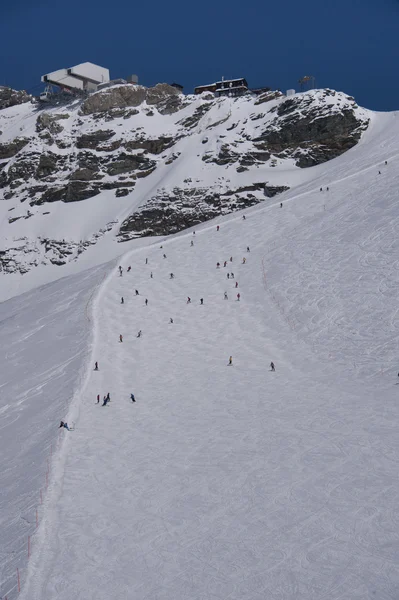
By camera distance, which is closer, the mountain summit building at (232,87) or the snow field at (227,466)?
the snow field at (227,466)

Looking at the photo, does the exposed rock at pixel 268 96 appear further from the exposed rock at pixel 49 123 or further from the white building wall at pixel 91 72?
the white building wall at pixel 91 72

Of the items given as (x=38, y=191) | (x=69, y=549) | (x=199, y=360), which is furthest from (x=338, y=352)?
(x=38, y=191)

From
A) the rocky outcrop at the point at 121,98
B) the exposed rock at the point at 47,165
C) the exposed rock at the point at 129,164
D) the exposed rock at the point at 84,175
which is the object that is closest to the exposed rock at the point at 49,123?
the rocky outcrop at the point at 121,98

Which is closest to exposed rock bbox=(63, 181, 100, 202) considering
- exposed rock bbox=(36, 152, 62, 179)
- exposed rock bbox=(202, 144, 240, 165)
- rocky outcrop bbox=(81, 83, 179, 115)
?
exposed rock bbox=(36, 152, 62, 179)

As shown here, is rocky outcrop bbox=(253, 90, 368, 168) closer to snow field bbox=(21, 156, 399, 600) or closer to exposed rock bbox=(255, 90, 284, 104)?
exposed rock bbox=(255, 90, 284, 104)

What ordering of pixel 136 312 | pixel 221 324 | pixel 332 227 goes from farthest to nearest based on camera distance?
pixel 332 227
pixel 136 312
pixel 221 324

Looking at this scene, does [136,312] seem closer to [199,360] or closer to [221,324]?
[221,324]
